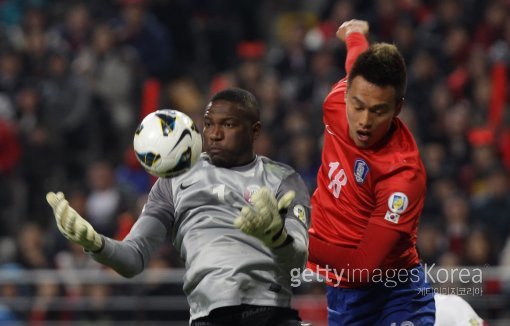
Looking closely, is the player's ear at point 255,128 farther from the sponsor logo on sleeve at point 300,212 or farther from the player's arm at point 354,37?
the player's arm at point 354,37

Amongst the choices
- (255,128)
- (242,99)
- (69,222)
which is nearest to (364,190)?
(255,128)

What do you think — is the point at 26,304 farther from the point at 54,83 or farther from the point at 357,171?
the point at 357,171

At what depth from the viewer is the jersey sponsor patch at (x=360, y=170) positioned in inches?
234

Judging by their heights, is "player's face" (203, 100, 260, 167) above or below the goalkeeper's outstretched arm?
above

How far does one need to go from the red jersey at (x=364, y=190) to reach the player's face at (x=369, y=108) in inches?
5.4

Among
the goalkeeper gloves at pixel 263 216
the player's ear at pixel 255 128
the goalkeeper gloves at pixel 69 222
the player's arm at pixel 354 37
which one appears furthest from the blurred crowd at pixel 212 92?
the goalkeeper gloves at pixel 69 222

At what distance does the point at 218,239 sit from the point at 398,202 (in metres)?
0.97

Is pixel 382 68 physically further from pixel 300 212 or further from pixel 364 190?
pixel 300 212

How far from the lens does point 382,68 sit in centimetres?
580

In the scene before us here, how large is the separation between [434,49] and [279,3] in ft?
10.8

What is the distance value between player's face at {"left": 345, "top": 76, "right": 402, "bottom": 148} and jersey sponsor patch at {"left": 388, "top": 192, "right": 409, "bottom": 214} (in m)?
0.33

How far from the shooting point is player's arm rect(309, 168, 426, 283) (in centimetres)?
575

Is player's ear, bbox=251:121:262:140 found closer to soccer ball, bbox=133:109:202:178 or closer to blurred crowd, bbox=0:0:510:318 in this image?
soccer ball, bbox=133:109:202:178

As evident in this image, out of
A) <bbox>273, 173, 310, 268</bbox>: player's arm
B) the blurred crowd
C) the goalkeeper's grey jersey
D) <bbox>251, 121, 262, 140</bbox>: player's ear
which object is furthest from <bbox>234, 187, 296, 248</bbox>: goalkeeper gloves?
the blurred crowd
